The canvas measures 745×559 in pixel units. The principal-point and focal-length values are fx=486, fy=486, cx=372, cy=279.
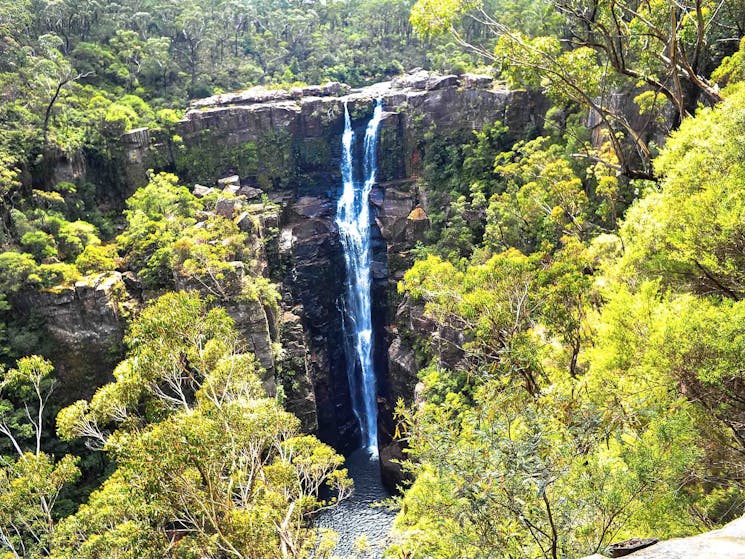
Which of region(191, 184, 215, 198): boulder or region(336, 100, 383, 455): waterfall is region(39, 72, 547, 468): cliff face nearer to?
region(191, 184, 215, 198): boulder

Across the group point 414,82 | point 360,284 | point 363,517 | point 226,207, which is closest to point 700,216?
point 363,517

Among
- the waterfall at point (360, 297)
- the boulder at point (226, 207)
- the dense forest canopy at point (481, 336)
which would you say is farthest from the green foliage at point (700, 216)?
the waterfall at point (360, 297)

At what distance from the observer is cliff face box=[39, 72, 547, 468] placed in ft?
93.8

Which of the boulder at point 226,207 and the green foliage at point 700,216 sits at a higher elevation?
the green foliage at point 700,216

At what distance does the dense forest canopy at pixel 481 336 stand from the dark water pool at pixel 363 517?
18.3ft

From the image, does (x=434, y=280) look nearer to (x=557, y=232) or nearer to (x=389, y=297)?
(x=557, y=232)

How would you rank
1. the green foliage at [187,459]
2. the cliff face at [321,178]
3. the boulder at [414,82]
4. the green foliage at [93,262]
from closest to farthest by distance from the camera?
the green foliage at [187,459], the green foliage at [93,262], the cliff face at [321,178], the boulder at [414,82]

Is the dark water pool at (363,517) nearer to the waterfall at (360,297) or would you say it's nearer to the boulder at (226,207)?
the waterfall at (360,297)

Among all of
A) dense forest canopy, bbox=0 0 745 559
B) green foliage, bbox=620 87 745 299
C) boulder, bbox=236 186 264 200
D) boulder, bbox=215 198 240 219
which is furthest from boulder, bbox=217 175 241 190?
green foliage, bbox=620 87 745 299

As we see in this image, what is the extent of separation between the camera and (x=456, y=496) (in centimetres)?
628

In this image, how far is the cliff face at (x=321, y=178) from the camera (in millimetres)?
28578

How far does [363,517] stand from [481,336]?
16.0 metres

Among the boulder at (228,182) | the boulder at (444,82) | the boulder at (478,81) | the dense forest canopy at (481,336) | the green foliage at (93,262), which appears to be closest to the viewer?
the dense forest canopy at (481,336)

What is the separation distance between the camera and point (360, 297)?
31719 mm
